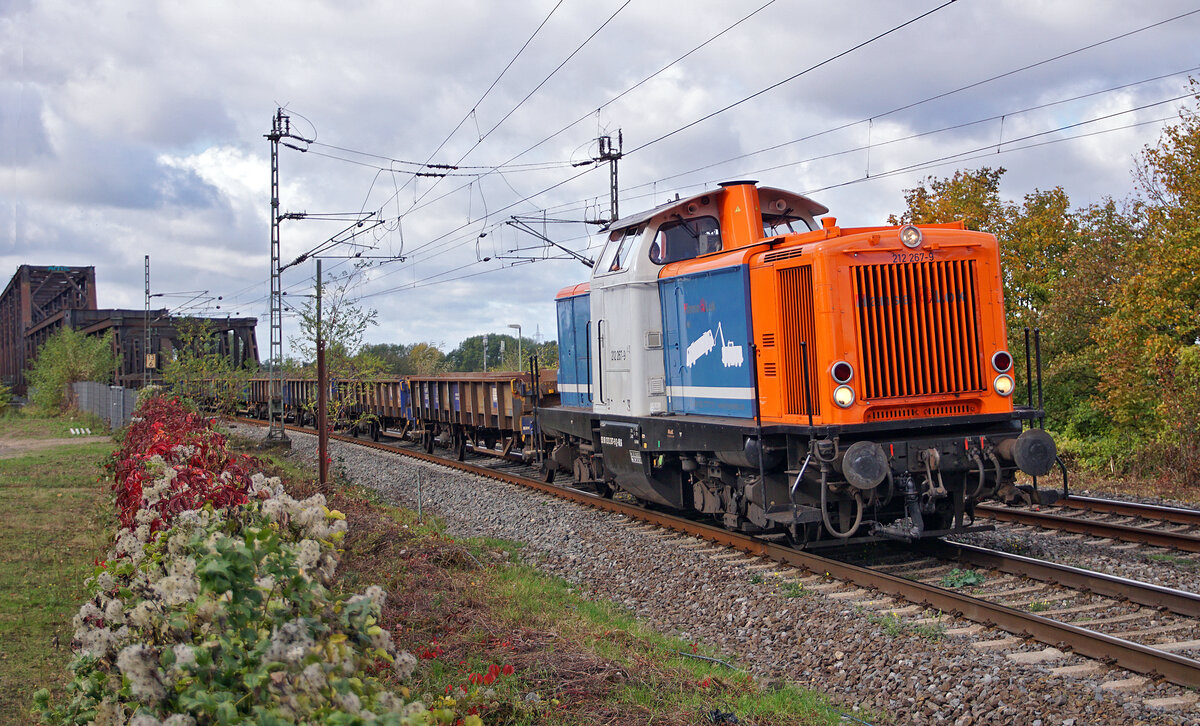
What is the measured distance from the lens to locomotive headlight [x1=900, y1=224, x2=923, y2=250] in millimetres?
7758

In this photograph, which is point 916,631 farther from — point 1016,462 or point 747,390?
point 747,390

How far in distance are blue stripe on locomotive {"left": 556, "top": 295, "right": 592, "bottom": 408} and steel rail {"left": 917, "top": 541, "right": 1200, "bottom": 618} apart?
5.45 m

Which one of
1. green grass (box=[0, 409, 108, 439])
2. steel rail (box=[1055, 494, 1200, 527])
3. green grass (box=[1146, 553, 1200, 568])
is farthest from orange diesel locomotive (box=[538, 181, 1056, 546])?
green grass (box=[0, 409, 108, 439])

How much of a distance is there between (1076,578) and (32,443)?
28233 millimetres

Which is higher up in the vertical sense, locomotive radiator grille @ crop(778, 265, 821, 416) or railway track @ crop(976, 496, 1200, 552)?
locomotive radiator grille @ crop(778, 265, 821, 416)

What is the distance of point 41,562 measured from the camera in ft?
31.7

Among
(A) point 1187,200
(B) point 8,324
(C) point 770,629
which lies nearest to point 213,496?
(C) point 770,629

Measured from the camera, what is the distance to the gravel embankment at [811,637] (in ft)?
16.4

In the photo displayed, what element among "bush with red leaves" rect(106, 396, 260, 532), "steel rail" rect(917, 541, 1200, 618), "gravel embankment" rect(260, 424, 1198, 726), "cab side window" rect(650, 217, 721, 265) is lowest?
"gravel embankment" rect(260, 424, 1198, 726)

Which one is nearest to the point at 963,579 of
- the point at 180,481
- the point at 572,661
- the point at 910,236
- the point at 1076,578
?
the point at 1076,578

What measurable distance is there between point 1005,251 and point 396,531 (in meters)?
18.7

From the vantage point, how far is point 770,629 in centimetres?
683

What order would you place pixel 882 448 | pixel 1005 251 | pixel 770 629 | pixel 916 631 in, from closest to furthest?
pixel 916 631 < pixel 770 629 < pixel 882 448 < pixel 1005 251

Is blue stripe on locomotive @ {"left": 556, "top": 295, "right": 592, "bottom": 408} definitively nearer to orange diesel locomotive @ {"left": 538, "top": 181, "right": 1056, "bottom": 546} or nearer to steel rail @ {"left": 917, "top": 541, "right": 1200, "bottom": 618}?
orange diesel locomotive @ {"left": 538, "top": 181, "right": 1056, "bottom": 546}
